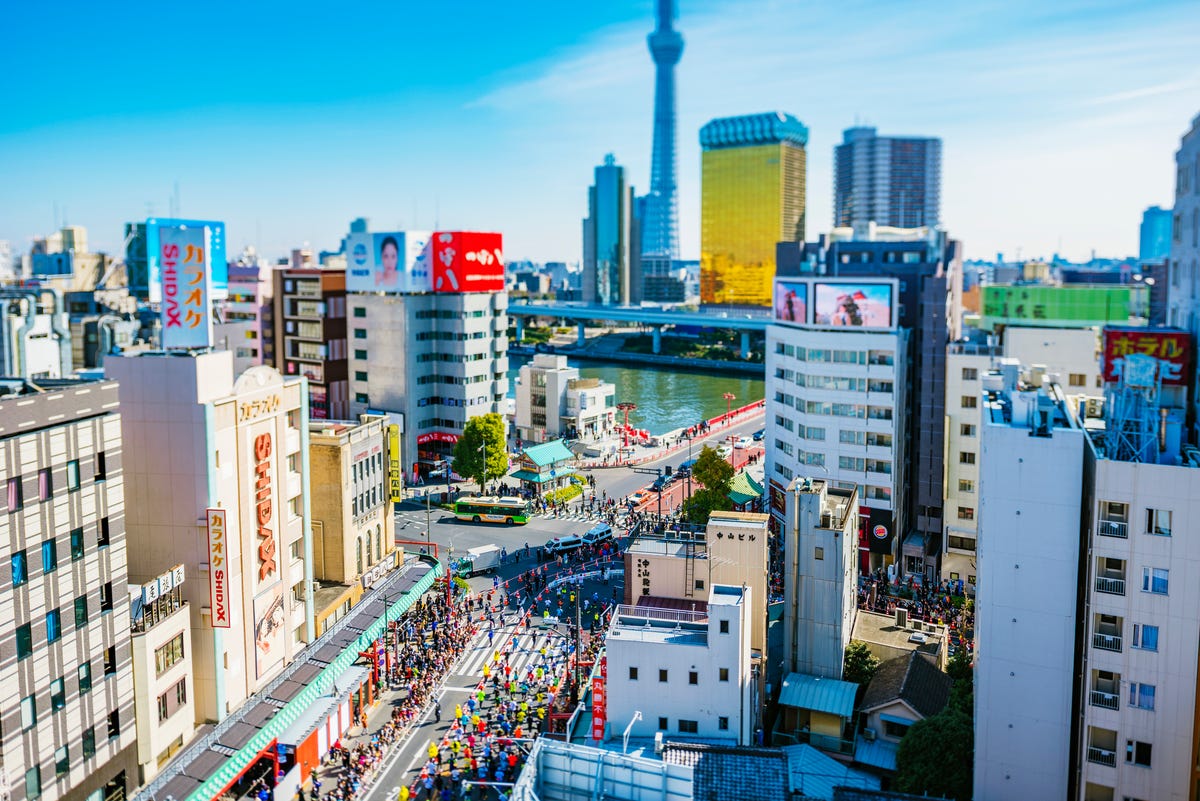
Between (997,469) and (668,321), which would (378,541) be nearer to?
(997,469)

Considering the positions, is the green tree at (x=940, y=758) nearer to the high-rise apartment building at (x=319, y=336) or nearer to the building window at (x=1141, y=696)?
the building window at (x=1141, y=696)

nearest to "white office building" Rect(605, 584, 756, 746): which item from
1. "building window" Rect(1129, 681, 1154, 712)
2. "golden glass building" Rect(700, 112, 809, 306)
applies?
"building window" Rect(1129, 681, 1154, 712)

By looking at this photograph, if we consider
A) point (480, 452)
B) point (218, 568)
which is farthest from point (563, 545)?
point (218, 568)

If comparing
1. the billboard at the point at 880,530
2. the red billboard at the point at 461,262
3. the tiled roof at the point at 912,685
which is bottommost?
the tiled roof at the point at 912,685

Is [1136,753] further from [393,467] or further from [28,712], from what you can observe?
[393,467]

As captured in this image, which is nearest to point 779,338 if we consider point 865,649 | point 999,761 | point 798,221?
point 865,649

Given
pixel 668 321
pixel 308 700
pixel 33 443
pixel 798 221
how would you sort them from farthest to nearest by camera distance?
pixel 798 221
pixel 668 321
pixel 308 700
pixel 33 443

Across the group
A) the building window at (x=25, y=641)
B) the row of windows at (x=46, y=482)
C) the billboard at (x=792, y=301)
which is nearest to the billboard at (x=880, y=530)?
the billboard at (x=792, y=301)
